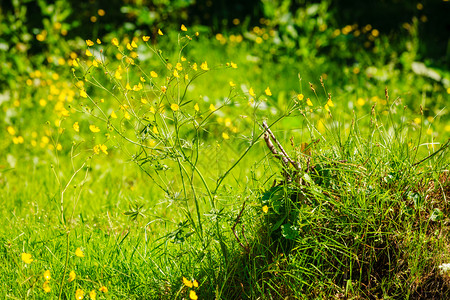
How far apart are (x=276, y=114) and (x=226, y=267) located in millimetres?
2138

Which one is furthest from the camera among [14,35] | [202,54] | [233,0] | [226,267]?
[233,0]

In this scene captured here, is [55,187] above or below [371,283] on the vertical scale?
below

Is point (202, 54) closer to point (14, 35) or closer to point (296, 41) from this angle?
point (296, 41)

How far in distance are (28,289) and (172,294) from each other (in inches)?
19.5

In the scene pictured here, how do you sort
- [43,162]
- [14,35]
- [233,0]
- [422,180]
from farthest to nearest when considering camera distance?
1. [233,0]
2. [14,35]
3. [43,162]
4. [422,180]

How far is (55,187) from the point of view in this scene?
297 cm

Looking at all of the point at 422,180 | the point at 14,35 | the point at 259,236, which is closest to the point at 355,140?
the point at 422,180

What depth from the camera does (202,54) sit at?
5.09m

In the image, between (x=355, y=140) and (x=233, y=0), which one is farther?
(x=233, y=0)

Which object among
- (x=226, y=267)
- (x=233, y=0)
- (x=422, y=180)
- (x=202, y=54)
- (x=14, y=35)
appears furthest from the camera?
(x=233, y=0)

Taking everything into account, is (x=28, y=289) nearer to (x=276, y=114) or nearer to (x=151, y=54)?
(x=276, y=114)

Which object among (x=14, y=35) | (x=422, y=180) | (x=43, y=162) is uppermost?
(x=422, y=180)

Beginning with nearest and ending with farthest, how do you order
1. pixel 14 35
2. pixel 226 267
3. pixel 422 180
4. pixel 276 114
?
1. pixel 226 267
2. pixel 422 180
3. pixel 276 114
4. pixel 14 35

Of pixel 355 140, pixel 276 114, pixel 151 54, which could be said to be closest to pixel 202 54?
pixel 151 54
